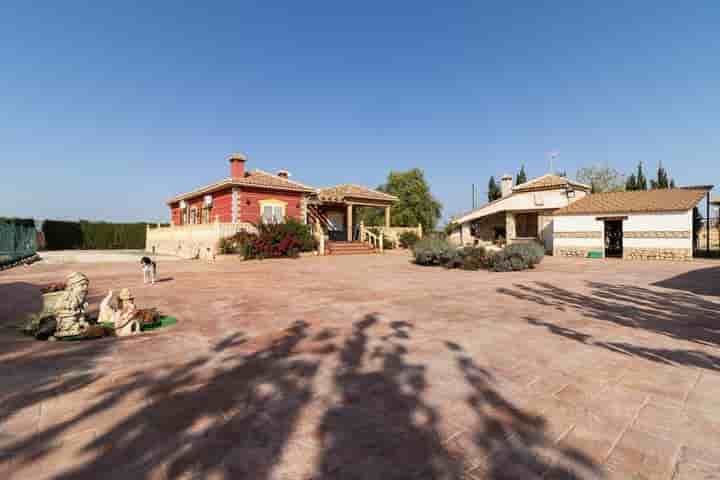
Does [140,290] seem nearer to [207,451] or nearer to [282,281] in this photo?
[282,281]

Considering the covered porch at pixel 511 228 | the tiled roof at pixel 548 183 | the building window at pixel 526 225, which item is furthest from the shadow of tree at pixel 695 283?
the building window at pixel 526 225

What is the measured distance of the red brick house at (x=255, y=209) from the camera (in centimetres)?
1844

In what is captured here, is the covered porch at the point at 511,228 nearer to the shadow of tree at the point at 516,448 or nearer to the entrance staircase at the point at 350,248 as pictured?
the entrance staircase at the point at 350,248

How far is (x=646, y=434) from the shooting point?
2.15 meters

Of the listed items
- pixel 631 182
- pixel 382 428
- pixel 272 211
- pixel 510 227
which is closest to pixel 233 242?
pixel 272 211

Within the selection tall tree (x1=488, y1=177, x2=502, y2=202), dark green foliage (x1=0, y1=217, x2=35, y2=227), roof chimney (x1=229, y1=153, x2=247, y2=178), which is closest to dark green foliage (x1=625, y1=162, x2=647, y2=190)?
tall tree (x1=488, y1=177, x2=502, y2=202)

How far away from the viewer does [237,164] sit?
19938mm

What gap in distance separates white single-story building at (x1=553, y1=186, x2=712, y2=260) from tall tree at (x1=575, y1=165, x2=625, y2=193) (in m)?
24.3

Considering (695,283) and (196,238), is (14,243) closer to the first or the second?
(196,238)

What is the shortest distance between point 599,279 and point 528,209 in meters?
15.8

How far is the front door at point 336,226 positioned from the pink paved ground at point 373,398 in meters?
19.4

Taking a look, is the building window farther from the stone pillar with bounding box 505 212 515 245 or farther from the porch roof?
the porch roof

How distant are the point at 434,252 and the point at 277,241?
789cm

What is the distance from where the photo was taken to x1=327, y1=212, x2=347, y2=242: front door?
81.2 feet
